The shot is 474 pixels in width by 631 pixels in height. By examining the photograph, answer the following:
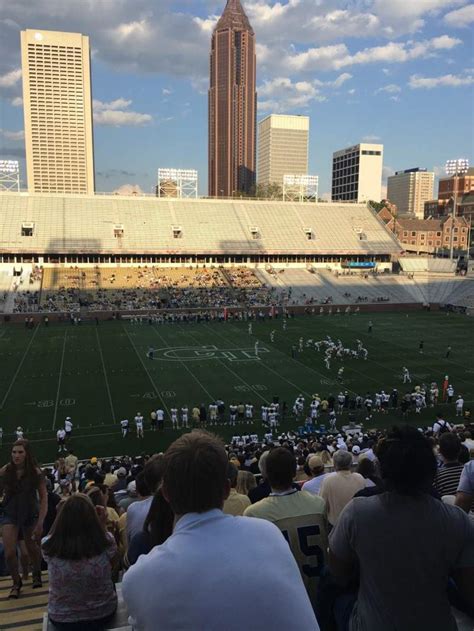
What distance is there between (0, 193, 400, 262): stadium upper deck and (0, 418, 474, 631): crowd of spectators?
64865mm

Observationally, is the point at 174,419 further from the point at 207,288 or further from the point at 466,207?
the point at 466,207

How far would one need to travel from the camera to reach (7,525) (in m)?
5.81

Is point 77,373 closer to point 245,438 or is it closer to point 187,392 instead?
point 187,392

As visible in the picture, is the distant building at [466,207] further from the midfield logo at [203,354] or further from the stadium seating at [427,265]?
the midfield logo at [203,354]

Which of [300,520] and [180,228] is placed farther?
[180,228]

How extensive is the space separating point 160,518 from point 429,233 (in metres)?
109

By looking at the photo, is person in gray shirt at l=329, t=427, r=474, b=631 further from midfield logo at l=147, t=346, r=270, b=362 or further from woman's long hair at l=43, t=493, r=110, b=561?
→ midfield logo at l=147, t=346, r=270, b=362

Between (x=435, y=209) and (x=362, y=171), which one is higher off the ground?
(x=362, y=171)

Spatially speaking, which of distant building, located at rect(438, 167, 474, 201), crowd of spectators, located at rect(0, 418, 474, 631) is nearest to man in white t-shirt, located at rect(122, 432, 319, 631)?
crowd of spectators, located at rect(0, 418, 474, 631)

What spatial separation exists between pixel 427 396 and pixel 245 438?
10492mm

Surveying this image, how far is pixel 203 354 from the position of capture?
3475cm

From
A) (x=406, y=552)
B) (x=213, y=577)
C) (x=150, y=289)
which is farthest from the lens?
(x=150, y=289)

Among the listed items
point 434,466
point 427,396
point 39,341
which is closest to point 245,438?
point 427,396

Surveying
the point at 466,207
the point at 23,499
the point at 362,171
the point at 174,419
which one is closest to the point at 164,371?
the point at 174,419
